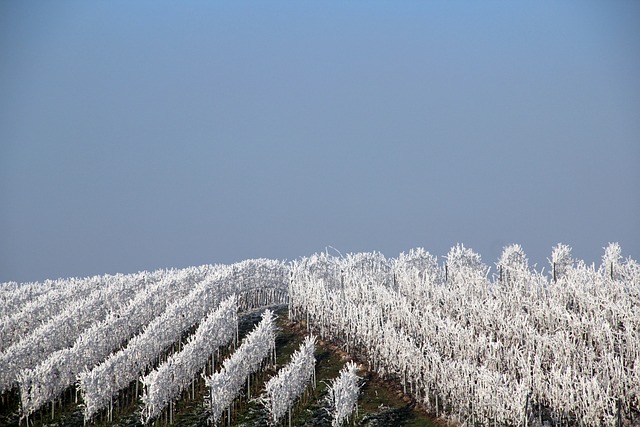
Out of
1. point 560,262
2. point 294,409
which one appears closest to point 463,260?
point 560,262

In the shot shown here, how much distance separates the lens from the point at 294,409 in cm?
3500

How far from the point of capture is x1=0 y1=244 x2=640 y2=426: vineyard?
33.3 m

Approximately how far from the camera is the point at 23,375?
3691cm

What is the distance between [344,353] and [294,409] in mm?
5777

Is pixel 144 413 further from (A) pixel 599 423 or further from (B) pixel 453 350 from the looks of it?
(A) pixel 599 423

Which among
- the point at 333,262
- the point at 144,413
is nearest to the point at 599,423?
the point at 144,413

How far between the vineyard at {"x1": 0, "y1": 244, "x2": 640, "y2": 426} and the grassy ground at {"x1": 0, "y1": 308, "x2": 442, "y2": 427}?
96 millimetres

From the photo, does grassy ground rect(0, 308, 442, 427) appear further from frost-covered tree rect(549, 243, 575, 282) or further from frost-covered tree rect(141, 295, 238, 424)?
frost-covered tree rect(549, 243, 575, 282)

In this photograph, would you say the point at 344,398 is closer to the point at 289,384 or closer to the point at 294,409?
the point at 289,384

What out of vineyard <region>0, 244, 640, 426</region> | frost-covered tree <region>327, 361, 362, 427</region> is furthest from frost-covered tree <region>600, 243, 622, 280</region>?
frost-covered tree <region>327, 361, 362, 427</region>

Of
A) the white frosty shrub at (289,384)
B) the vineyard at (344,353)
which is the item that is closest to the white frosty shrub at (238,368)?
the vineyard at (344,353)

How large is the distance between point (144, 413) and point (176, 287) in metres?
16.4

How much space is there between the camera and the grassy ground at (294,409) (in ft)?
112

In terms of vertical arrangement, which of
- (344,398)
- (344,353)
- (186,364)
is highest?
(344,353)
